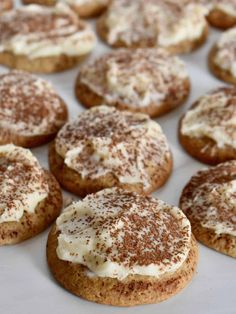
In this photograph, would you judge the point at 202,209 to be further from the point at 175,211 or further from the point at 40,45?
the point at 40,45

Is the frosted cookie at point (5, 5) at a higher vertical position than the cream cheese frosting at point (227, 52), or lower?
lower

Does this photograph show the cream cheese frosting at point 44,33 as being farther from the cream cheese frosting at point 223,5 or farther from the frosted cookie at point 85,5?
the cream cheese frosting at point 223,5

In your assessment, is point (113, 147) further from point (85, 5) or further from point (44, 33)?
point (85, 5)

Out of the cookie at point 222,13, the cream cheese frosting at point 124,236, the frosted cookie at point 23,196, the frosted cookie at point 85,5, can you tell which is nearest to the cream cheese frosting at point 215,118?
the cream cheese frosting at point 124,236

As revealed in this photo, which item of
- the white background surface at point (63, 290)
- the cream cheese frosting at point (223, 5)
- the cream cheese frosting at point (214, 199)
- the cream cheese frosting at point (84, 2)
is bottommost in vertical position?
the white background surface at point (63, 290)

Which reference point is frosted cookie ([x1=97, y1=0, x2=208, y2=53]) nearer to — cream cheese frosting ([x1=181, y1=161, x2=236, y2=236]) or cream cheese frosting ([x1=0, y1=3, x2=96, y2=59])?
cream cheese frosting ([x1=0, y1=3, x2=96, y2=59])

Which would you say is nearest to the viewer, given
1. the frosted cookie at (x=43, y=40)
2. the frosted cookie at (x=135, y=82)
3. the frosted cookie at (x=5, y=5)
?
the frosted cookie at (x=135, y=82)

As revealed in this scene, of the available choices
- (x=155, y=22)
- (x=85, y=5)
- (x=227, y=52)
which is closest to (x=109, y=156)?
(x=227, y=52)
